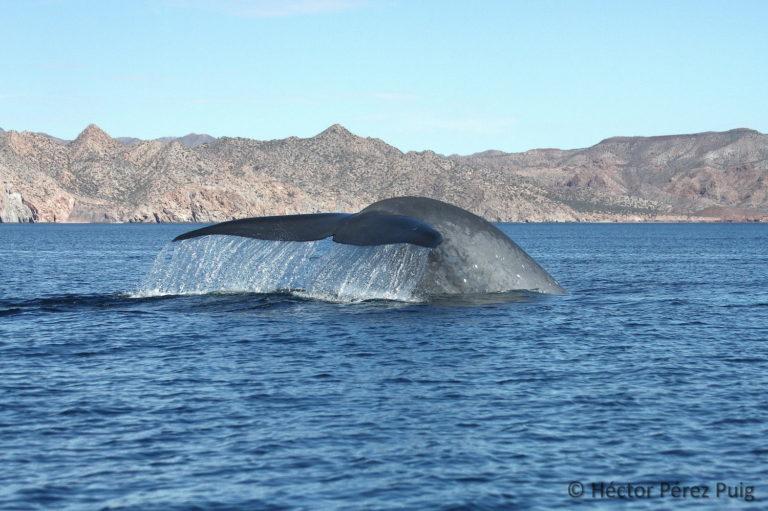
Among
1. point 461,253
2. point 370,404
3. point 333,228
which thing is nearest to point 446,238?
point 461,253

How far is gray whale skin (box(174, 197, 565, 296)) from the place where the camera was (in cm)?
2158

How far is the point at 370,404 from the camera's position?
48.6 feet

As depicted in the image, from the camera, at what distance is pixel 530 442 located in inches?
505

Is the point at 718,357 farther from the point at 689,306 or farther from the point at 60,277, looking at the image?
the point at 60,277

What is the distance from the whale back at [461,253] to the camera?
77.2 feet

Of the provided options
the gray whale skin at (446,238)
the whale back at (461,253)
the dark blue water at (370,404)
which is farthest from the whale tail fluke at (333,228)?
the dark blue water at (370,404)

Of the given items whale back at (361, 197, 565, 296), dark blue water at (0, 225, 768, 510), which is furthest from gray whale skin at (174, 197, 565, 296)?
dark blue water at (0, 225, 768, 510)

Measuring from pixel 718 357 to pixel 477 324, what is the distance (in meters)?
5.04

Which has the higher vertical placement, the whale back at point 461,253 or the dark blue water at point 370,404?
the whale back at point 461,253

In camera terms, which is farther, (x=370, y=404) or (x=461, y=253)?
(x=461, y=253)

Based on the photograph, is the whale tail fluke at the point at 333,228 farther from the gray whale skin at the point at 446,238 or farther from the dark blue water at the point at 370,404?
the dark blue water at the point at 370,404

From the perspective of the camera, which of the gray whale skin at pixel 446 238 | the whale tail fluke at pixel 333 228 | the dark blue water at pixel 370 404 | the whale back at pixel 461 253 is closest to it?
the dark blue water at pixel 370 404

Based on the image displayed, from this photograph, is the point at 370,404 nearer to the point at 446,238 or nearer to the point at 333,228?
the point at 333,228

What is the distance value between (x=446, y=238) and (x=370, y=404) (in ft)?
30.2
